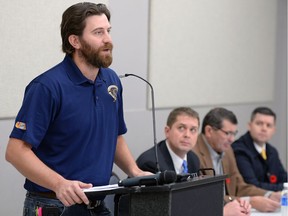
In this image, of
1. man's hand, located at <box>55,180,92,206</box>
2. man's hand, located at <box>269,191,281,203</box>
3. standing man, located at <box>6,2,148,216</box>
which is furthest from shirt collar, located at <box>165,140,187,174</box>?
man's hand, located at <box>55,180,92,206</box>

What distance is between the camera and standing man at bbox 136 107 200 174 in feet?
13.4

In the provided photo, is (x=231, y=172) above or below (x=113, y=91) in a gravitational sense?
below

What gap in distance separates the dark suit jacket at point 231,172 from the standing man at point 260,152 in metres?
0.22

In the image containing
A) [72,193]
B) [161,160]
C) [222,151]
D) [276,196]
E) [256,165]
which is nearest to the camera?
[72,193]

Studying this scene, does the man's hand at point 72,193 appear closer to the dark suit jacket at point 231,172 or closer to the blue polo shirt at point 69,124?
the blue polo shirt at point 69,124

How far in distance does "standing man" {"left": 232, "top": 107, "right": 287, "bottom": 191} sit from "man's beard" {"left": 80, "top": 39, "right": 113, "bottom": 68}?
260cm

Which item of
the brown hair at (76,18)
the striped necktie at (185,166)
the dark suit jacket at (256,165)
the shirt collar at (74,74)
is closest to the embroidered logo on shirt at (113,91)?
the shirt collar at (74,74)

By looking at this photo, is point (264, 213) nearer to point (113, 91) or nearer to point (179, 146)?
point (179, 146)

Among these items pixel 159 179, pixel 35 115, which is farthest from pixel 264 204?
pixel 159 179

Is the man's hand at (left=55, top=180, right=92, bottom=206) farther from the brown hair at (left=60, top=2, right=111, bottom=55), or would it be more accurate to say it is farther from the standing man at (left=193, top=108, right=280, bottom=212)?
the standing man at (left=193, top=108, right=280, bottom=212)

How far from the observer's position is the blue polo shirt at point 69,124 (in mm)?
2564

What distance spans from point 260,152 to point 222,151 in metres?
0.67

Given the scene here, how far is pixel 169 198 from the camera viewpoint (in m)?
2.10

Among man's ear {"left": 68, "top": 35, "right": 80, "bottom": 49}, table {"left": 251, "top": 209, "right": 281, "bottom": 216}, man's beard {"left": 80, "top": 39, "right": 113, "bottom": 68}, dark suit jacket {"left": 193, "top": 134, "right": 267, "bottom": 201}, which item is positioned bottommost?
table {"left": 251, "top": 209, "right": 281, "bottom": 216}
